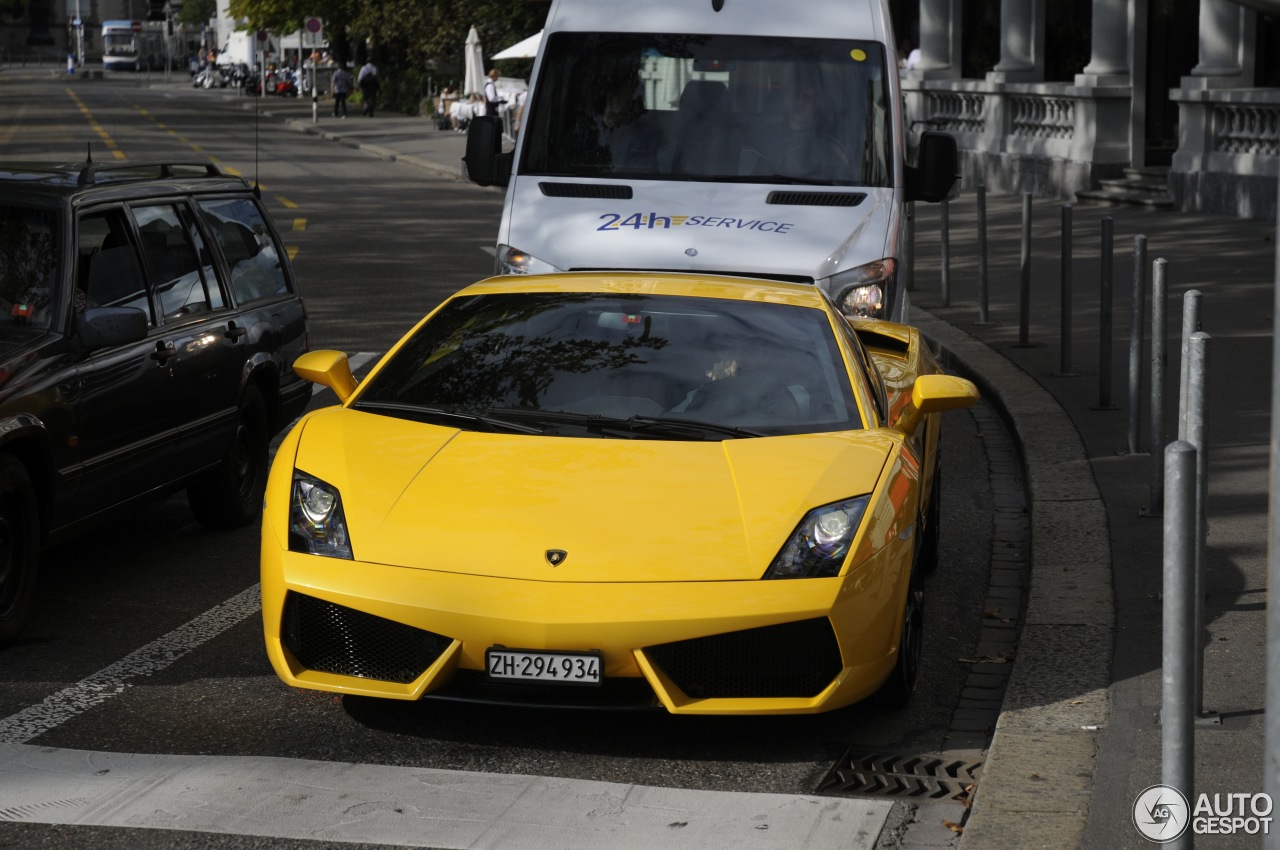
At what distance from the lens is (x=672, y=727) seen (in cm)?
545

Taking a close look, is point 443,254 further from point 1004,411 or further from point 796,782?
point 796,782

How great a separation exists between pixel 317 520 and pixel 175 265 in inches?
109

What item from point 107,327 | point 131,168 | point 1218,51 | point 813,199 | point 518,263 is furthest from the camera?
point 1218,51

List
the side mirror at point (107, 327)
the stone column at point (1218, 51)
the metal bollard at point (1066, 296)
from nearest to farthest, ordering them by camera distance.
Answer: the side mirror at point (107, 327) → the metal bollard at point (1066, 296) → the stone column at point (1218, 51)

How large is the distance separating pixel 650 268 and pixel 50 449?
3.66m

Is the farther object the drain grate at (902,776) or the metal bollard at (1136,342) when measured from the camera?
the metal bollard at (1136,342)

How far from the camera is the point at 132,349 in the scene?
711cm

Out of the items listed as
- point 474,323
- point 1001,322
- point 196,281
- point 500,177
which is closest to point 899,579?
point 474,323

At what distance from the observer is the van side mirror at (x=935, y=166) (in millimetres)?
10219

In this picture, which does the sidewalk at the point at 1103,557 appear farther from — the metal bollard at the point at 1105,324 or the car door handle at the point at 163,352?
the car door handle at the point at 163,352

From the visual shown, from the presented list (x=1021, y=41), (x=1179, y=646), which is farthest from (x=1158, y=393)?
(x=1021, y=41)

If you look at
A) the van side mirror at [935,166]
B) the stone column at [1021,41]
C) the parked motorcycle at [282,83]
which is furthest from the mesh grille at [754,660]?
the parked motorcycle at [282,83]

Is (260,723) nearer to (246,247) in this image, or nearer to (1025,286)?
(246,247)

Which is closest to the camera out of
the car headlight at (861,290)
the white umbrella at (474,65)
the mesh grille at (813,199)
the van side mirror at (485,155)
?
the car headlight at (861,290)
